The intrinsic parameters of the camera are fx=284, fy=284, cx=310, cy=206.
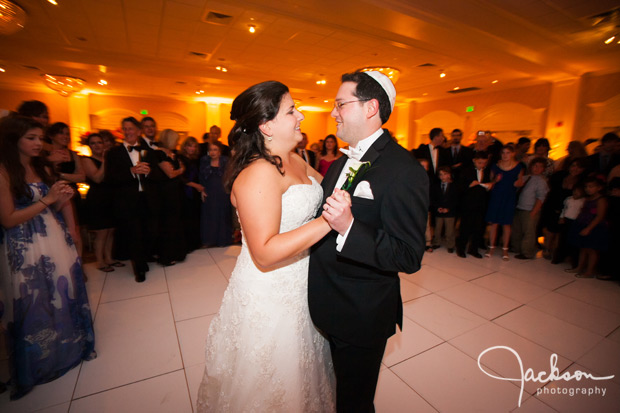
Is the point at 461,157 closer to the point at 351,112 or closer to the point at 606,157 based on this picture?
the point at 606,157

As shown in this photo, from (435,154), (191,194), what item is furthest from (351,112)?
(435,154)

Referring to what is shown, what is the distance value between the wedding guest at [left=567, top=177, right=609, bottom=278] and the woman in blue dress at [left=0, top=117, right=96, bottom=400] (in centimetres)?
623

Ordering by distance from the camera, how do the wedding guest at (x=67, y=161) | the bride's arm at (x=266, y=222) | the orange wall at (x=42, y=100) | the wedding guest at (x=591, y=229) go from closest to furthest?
the bride's arm at (x=266, y=222) < the wedding guest at (x=67, y=161) < the wedding guest at (x=591, y=229) < the orange wall at (x=42, y=100)

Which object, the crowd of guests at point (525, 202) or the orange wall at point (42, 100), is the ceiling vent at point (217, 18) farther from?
the orange wall at point (42, 100)

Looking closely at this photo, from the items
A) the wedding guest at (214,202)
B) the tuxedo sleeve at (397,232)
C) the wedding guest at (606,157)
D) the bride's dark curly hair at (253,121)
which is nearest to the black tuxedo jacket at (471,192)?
the wedding guest at (606,157)

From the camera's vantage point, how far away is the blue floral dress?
74.7 inches

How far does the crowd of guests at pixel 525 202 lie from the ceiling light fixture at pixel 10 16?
604 centimetres

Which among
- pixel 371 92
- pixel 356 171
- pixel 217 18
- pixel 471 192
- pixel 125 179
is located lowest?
pixel 471 192

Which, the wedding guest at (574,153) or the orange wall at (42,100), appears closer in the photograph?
the wedding guest at (574,153)

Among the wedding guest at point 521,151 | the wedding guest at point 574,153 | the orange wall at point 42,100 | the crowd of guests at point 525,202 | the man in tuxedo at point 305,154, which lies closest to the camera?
the crowd of guests at point 525,202

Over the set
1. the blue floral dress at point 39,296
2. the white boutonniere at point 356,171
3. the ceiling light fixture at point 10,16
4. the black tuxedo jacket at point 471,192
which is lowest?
the blue floral dress at point 39,296

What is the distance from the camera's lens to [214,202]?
15.9 feet

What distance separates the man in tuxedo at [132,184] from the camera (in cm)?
358

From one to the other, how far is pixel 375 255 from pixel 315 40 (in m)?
6.30
